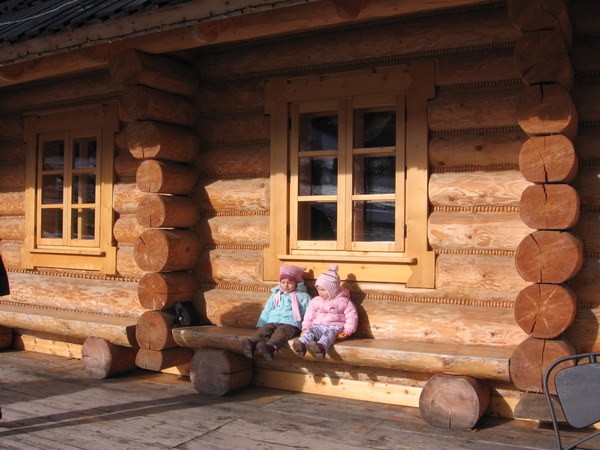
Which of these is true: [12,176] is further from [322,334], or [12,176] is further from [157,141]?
[322,334]

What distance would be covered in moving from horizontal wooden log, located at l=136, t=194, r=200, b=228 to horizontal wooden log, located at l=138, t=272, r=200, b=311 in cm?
47

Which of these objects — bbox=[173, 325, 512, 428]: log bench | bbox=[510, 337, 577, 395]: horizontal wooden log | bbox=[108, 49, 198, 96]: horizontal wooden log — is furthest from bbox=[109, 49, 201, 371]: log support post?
bbox=[510, 337, 577, 395]: horizontal wooden log

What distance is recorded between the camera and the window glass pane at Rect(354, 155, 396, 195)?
5.72 meters

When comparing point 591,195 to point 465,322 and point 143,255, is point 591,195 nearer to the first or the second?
point 465,322

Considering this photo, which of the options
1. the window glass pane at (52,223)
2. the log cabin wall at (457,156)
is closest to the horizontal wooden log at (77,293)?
the window glass pane at (52,223)

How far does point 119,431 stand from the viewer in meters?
Result: 4.85

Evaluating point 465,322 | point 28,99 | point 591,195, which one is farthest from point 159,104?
point 591,195

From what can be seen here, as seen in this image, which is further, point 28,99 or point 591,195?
point 28,99

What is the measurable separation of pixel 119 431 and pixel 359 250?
237 cm

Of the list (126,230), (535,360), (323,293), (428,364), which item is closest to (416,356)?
(428,364)

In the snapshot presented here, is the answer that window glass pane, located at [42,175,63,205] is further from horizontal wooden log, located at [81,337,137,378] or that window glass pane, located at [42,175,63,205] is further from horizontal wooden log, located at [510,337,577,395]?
horizontal wooden log, located at [510,337,577,395]

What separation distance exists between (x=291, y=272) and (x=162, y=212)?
134cm

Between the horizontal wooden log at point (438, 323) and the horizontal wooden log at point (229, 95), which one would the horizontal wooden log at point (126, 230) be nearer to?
the horizontal wooden log at point (229, 95)

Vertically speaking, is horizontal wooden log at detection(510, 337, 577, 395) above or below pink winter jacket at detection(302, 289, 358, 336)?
below
